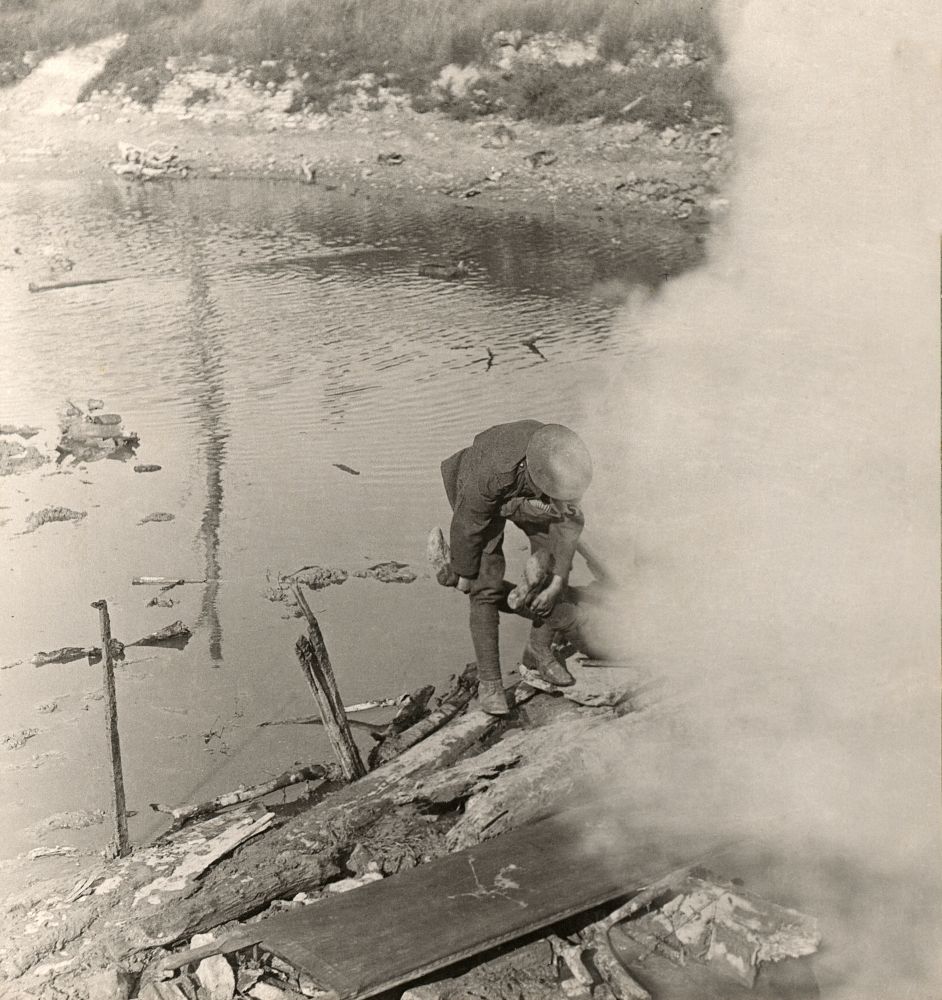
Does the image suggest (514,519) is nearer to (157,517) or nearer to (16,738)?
(16,738)

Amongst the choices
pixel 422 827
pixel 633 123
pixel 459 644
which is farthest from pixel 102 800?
pixel 633 123

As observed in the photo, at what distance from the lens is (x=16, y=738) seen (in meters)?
6.41

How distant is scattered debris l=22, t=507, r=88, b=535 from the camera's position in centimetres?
891

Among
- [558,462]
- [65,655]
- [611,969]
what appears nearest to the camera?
[611,969]

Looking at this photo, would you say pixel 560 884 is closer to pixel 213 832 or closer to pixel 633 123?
pixel 213 832

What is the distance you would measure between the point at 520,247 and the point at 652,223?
208 centimetres

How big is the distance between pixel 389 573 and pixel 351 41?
47.7ft

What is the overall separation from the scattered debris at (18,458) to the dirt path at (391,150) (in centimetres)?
927

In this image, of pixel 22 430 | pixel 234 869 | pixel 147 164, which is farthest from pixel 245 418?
pixel 147 164

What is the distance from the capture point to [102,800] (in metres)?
5.91

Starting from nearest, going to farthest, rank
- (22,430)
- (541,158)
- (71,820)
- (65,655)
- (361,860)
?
(361,860), (71,820), (65,655), (22,430), (541,158)

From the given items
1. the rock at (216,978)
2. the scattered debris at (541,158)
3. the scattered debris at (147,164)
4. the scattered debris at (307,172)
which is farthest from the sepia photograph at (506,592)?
the scattered debris at (147,164)

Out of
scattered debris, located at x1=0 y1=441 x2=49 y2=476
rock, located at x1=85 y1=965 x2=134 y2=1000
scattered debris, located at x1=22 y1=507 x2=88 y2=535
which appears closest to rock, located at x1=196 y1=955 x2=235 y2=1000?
rock, located at x1=85 y1=965 x2=134 y2=1000

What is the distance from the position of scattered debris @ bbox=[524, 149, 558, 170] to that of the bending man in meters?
12.9
